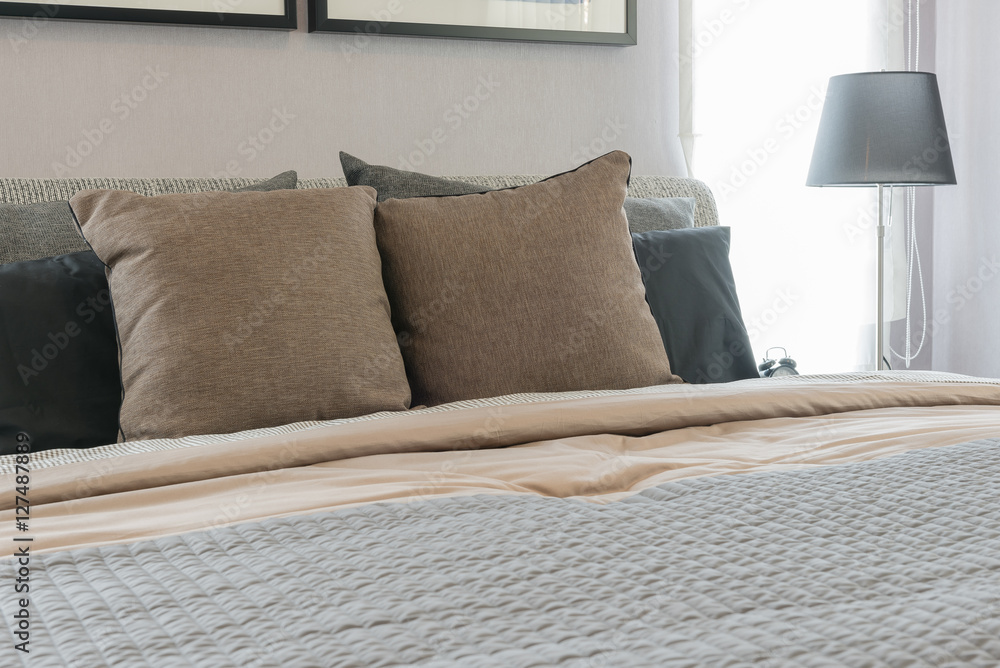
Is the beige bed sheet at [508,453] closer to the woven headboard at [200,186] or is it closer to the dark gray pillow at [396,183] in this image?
the dark gray pillow at [396,183]

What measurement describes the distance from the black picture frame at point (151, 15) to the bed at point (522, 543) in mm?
1188

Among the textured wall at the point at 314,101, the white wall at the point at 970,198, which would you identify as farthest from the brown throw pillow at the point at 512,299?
the white wall at the point at 970,198

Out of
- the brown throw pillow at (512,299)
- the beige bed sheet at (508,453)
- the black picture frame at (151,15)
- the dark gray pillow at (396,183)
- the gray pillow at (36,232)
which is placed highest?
the black picture frame at (151,15)

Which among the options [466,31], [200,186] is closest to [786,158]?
[466,31]

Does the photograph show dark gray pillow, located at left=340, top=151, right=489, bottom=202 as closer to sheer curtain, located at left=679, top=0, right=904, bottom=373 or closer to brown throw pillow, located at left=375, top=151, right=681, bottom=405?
brown throw pillow, located at left=375, top=151, right=681, bottom=405

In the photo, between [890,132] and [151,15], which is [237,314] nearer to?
[151,15]

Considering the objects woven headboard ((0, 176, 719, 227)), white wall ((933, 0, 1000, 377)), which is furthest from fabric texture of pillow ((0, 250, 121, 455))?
white wall ((933, 0, 1000, 377))

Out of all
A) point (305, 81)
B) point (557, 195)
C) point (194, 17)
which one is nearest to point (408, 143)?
point (305, 81)

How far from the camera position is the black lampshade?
2309 millimetres

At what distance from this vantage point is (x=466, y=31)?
2.36m

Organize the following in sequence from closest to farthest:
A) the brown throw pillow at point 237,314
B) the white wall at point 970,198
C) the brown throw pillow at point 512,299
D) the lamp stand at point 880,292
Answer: the brown throw pillow at point 237,314 < the brown throw pillow at point 512,299 < the lamp stand at point 880,292 < the white wall at point 970,198

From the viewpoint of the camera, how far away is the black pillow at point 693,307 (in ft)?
6.12

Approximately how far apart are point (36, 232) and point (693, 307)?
1.26 m

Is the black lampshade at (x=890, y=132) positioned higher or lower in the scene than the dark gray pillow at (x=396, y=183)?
higher
